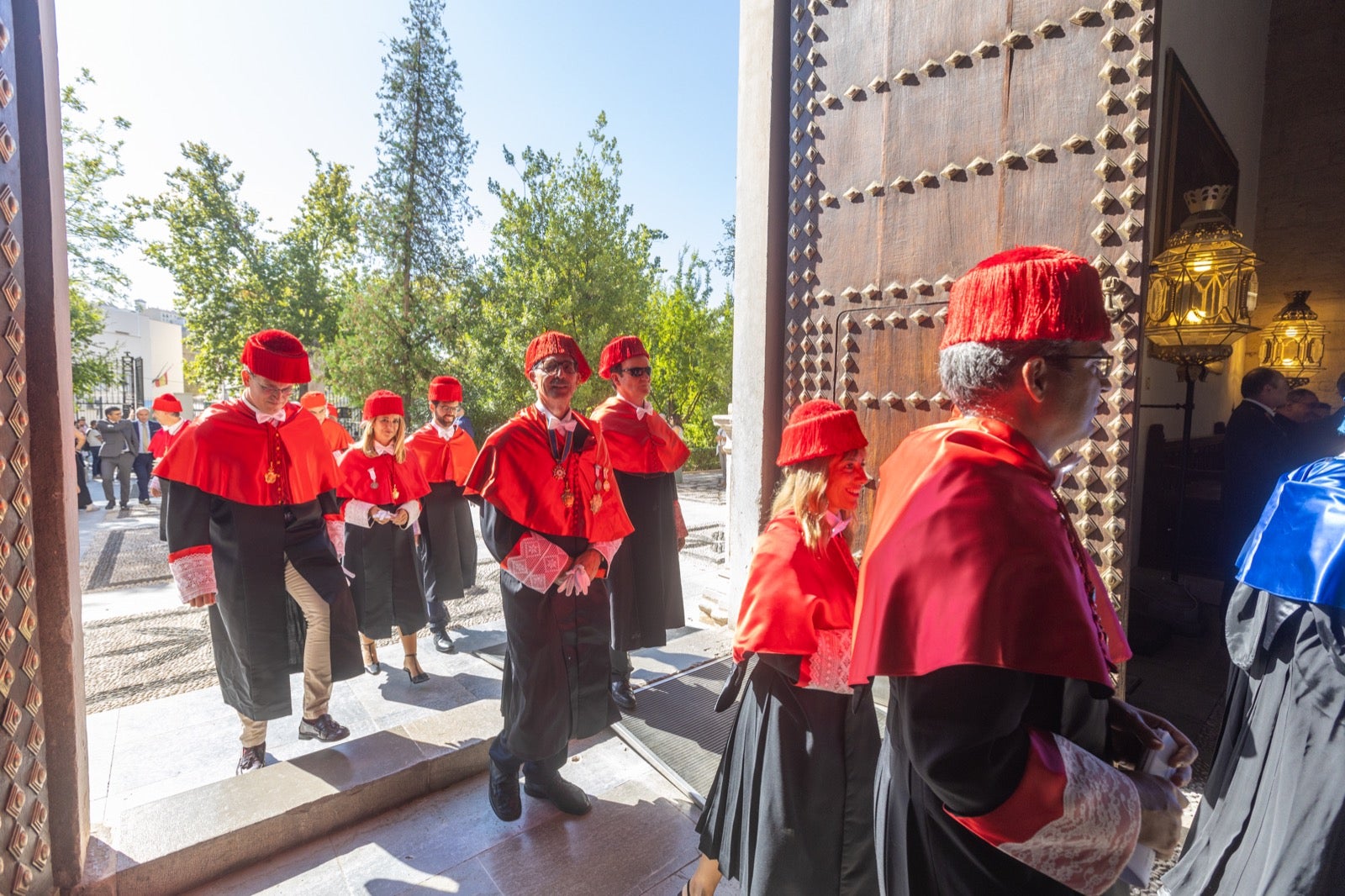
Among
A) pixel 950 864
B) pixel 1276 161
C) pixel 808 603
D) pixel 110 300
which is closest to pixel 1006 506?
pixel 950 864

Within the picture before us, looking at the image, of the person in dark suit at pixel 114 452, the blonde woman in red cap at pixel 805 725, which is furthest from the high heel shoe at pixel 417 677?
the person in dark suit at pixel 114 452

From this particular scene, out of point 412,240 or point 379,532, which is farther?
point 412,240

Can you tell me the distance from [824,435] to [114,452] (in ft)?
50.0

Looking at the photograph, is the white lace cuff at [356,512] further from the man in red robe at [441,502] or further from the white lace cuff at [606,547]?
the white lace cuff at [606,547]

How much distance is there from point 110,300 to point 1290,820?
25.9m

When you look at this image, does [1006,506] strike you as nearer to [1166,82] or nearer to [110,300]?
[1166,82]

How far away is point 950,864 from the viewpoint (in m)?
1.29

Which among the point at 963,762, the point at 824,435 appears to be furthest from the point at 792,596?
the point at 963,762

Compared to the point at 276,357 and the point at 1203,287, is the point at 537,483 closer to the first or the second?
the point at 276,357

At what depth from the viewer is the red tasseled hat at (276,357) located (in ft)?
11.3

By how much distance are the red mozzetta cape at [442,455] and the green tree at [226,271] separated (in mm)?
18804

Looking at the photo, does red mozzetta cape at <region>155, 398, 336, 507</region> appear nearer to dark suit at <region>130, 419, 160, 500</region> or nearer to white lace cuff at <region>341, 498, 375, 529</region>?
white lace cuff at <region>341, 498, 375, 529</region>

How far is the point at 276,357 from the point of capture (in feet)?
11.4

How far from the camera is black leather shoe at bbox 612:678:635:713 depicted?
4168mm
